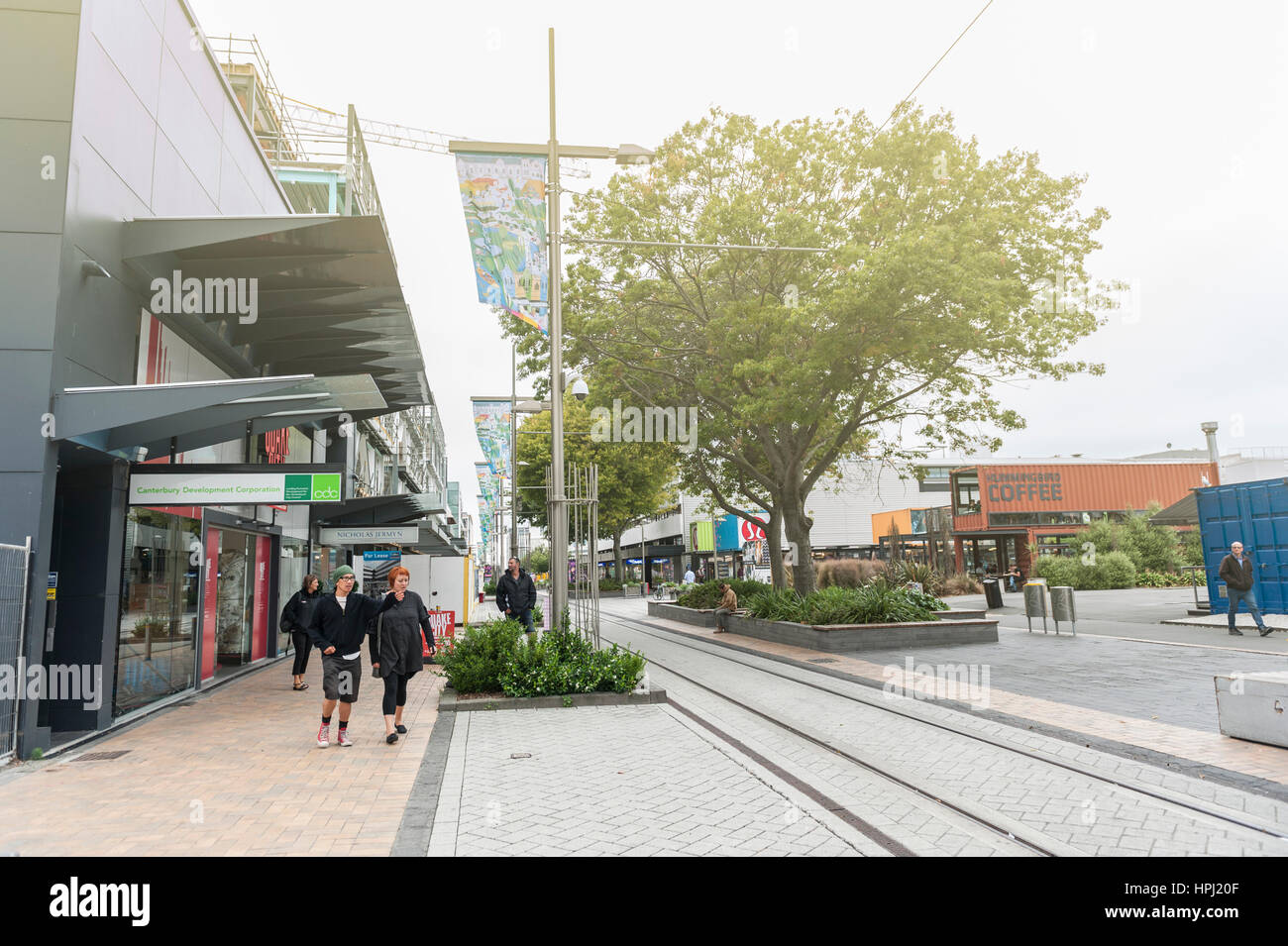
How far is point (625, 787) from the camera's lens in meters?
6.07

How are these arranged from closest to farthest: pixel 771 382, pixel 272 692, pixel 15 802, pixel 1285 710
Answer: pixel 15 802
pixel 1285 710
pixel 272 692
pixel 771 382

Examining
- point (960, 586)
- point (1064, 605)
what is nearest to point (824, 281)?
point (1064, 605)

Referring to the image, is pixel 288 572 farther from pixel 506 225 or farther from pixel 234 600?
pixel 506 225

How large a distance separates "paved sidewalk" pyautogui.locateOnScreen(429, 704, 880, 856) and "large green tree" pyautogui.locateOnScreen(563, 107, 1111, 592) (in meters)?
9.51

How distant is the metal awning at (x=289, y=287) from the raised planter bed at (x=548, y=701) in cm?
584

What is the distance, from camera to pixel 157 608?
10.4 meters

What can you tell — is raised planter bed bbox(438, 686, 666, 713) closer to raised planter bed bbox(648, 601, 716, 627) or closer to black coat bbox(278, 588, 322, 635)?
black coat bbox(278, 588, 322, 635)

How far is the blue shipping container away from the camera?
17.1 metres

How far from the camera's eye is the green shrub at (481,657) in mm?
10406

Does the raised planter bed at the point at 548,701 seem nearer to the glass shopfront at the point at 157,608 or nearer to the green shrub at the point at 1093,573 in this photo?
the glass shopfront at the point at 157,608

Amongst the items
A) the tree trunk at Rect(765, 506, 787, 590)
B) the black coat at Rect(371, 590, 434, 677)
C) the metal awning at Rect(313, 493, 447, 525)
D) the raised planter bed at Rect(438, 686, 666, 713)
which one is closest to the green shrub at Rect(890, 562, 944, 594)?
the tree trunk at Rect(765, 506, 787, 590)
